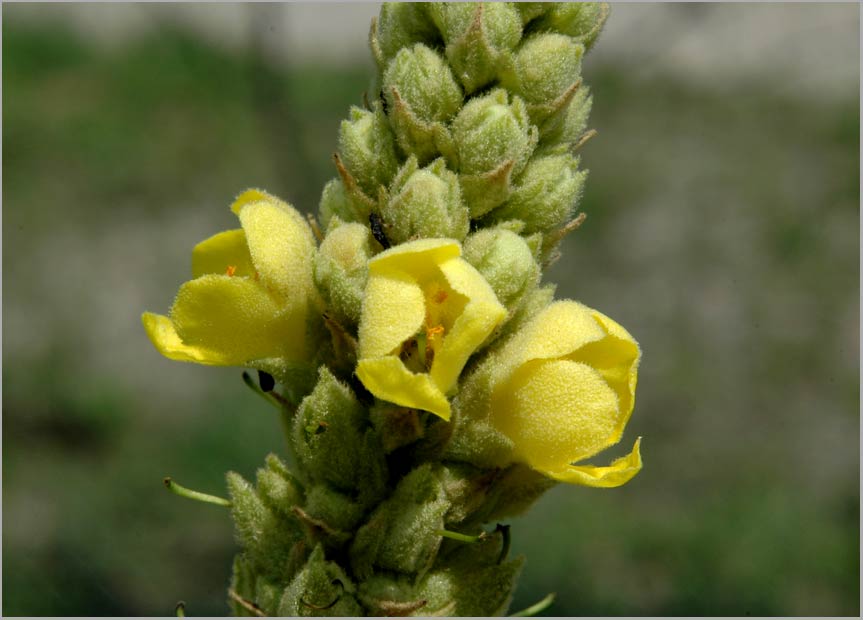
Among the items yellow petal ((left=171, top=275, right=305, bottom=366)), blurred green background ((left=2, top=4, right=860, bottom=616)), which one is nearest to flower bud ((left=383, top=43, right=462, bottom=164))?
yellow petal ((left=171, top=275, right=305, bottom=366))

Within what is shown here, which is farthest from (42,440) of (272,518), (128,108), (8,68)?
(272,518)

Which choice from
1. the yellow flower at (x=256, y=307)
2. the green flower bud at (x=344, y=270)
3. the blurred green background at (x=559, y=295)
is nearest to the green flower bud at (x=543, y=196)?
the green flower bud at (x=344, y=270)

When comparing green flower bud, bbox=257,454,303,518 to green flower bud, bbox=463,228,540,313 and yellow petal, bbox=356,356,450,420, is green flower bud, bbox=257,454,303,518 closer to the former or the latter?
yellow petal, bbox=356,356,450,420

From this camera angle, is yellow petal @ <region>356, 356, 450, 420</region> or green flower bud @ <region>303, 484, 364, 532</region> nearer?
yellow petal @ <region>356, 356, 450, 420</region>

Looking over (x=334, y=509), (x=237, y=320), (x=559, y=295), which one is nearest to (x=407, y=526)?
(x=334, y=509)

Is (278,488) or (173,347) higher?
(173,347)

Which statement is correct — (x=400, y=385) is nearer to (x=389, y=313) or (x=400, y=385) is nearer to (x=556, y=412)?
(x=389, y=313)

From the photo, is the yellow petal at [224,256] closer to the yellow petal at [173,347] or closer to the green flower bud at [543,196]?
the yellow petal at [173,347]
